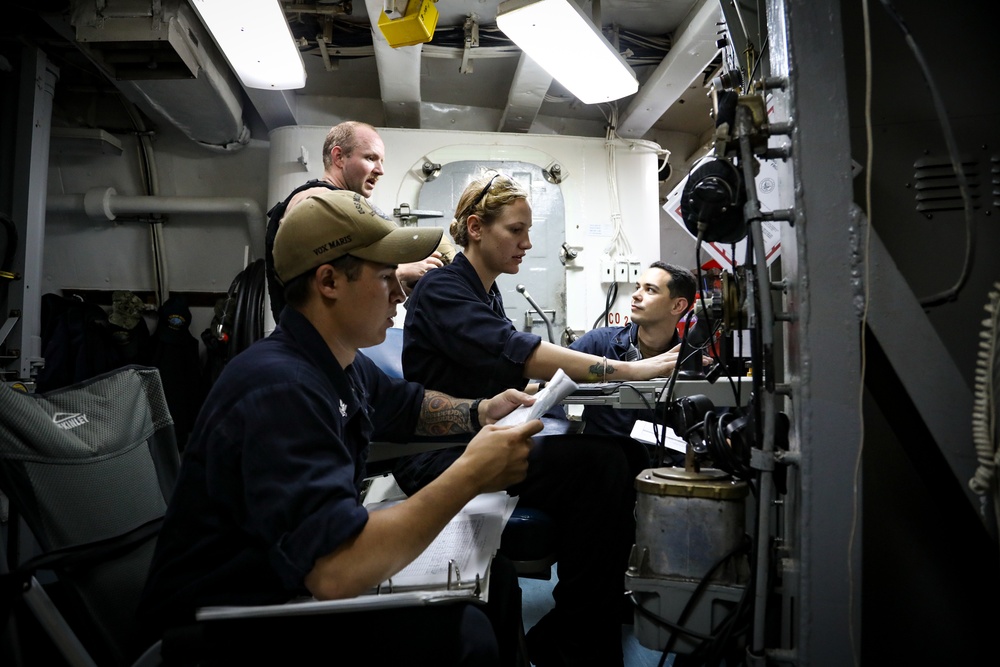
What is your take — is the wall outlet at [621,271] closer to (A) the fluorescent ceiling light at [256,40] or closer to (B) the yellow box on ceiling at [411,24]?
(B) the yellow box on ceiling at [411,24]

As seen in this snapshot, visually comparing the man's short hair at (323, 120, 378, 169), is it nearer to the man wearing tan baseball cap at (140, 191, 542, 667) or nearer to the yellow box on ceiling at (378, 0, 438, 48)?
the yellow box on ceiling at (378, 0, 438, 48)

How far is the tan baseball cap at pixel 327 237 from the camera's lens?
1.06 metres

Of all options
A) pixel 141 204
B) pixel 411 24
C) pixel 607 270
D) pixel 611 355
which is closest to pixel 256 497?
pixel 611 355

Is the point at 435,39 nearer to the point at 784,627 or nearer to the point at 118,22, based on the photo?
the point at 118,22

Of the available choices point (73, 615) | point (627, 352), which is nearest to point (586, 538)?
point (73, 615)

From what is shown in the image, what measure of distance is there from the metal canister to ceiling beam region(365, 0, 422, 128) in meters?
2.51

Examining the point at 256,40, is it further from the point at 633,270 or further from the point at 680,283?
the point at 633,270

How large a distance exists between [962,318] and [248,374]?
4.37 feet

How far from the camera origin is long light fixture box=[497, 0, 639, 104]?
2.74 meters

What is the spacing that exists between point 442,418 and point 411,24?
1.92 m

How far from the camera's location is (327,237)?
106cm

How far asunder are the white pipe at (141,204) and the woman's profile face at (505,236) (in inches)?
113

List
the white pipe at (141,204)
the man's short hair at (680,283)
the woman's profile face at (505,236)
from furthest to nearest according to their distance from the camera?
1. the white pipe at (141,204)
2. the man's short hair at (680,283)
3. the woman's profile face at (505,236)

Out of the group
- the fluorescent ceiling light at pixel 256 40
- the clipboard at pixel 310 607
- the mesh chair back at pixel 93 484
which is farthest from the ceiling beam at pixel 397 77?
the clipboard at pixel 310 607
